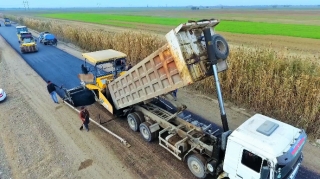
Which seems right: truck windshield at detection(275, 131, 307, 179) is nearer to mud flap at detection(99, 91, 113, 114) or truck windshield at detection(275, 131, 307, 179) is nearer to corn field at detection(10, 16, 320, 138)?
corn field at detection(10, 16, 320, 138)

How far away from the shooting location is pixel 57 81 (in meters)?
15.0

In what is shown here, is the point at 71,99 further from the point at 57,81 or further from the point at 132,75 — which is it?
the point at 57,81

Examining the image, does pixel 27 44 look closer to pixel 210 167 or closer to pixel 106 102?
pixel 106 102

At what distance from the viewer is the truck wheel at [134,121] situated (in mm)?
8652

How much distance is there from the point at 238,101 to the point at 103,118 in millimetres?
6769

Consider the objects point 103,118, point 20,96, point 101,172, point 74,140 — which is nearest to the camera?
point 101,172

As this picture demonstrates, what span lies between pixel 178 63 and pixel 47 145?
594cm

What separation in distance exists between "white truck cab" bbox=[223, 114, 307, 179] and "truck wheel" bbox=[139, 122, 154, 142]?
322 cm

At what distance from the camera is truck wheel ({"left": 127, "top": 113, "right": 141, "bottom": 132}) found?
28.4 ft

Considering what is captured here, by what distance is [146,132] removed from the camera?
8234mm

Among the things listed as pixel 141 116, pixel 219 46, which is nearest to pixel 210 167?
pixel 219 46

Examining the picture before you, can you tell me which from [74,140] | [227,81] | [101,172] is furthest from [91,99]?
[227,81]

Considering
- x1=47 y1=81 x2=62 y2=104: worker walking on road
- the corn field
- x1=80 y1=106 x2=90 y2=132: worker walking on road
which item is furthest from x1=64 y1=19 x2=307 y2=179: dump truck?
the corn field

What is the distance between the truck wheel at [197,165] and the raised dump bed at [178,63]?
213 centimetres
